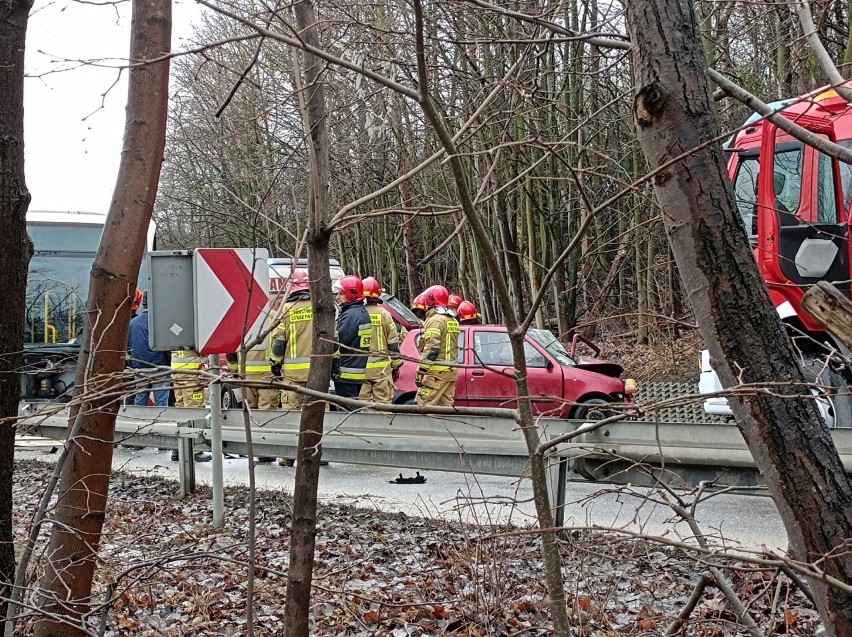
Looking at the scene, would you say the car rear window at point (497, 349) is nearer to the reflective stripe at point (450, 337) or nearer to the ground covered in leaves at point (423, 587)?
the reflective stripe at point (450, 337)

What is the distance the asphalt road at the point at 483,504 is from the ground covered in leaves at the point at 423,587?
0.32 m

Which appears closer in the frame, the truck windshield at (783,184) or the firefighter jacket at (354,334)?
the truck windshield at (783,184)

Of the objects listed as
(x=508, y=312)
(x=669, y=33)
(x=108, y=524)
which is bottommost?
(x=108, y=524)

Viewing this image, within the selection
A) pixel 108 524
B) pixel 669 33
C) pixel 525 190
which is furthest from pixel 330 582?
pixel 525 190

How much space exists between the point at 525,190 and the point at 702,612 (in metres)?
16.1

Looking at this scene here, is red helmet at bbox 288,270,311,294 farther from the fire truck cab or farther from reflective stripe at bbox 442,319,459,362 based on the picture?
the fire truck cab

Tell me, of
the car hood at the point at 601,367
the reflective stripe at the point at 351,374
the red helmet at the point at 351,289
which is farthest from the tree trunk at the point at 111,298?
the car hood at the point at 601,367

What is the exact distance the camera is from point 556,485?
5727 mm

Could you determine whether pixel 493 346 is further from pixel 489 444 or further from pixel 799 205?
pixel 489 444

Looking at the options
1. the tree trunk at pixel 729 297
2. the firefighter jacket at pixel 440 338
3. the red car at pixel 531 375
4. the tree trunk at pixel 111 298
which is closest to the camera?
the tree trunk at pixel 729 297

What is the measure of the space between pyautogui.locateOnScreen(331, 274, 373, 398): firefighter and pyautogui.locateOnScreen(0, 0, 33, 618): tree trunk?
6361mm

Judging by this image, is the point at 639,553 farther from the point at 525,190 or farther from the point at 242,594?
the point at 525,190

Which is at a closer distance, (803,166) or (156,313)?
(156,313)

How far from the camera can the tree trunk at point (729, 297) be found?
255 centimetres
